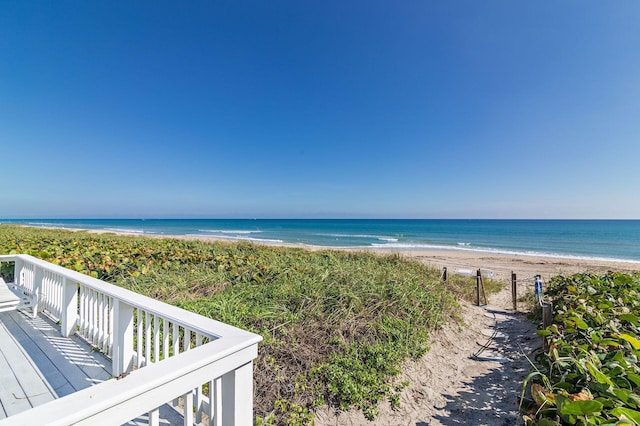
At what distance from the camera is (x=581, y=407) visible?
1148mm

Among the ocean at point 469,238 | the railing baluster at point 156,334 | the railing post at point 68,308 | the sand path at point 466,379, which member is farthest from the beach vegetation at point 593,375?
the ocean at point 469,238

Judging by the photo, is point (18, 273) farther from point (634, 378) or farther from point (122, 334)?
point (634, 378)

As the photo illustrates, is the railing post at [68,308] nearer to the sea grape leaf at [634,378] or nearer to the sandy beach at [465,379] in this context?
the sandy beach at [465,379]

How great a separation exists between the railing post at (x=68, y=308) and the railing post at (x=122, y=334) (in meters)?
→ 1.40

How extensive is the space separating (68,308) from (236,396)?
3.21 metres

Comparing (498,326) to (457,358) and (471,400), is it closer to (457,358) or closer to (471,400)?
(457,358)

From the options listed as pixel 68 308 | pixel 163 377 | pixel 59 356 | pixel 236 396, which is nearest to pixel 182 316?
pixel 236 396

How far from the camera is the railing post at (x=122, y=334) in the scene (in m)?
2.51

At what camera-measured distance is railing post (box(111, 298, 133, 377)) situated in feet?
8.22

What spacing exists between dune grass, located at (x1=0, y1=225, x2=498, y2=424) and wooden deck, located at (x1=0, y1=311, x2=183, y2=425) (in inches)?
44.5

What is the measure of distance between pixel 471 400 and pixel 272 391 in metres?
2.31

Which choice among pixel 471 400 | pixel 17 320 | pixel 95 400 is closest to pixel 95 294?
pixel 17 320

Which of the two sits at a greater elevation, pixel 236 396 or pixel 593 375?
pixel 593 375

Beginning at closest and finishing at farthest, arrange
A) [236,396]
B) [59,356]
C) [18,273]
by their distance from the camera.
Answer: [236,396] → [59,356] → [18,273]
